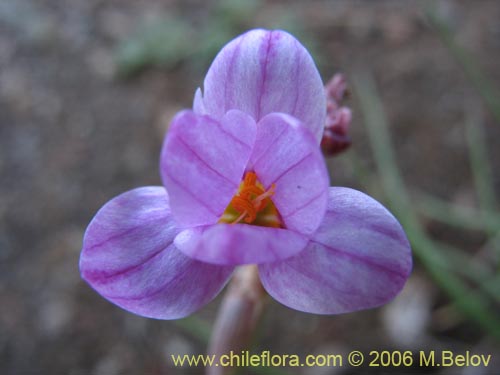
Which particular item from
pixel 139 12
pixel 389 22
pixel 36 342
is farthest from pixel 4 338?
pixel 389 22

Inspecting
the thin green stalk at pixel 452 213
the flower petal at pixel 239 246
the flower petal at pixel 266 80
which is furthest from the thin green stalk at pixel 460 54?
the flower petal at pixel 239 246

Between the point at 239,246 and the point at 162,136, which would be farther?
the point at 162,136

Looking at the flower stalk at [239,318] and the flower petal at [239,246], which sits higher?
the flower petal at [239,246]

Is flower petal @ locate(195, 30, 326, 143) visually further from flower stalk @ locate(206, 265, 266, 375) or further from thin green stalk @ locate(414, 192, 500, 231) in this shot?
thin green stalk @ locate(414, 192, 500, 231)

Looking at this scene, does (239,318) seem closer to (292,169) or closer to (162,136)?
(292,169)

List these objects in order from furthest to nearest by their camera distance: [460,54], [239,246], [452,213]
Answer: [452,213], [460,54], [239,246]

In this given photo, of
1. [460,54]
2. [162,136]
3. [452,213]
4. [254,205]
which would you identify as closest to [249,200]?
[254,205]

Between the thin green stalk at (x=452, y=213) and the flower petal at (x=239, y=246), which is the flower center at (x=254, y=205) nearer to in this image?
the flower petal at (x=239, y=246)
